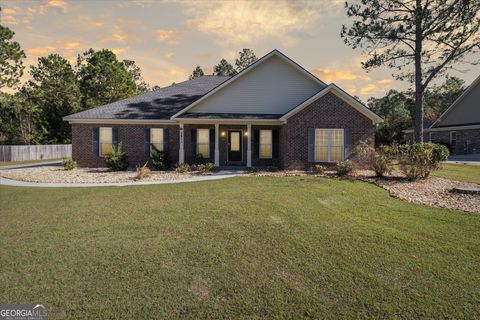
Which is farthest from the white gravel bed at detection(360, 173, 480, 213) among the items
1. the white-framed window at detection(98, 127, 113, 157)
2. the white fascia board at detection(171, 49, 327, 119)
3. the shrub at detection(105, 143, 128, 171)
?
the white-framed window at detection(98, 127, 113, 157)

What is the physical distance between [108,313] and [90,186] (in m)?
10.0

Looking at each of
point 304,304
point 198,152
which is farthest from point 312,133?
point 304,304

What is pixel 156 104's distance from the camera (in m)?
20.5

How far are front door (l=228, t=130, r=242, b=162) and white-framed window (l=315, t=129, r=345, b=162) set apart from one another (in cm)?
536

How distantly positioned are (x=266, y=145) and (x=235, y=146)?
213cm

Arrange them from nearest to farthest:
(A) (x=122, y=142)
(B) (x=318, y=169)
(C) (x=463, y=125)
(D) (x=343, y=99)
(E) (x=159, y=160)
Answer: (B) (x=318, y=169) < (D) (x=343, y=99) < (E) (x=159, y=160) < (A) (x=122, y=142) < (C) (x=463, y=125)

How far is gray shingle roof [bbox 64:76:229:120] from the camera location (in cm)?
1870

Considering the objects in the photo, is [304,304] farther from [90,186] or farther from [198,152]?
[198,152]

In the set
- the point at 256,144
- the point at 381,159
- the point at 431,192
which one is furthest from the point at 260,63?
the point at 431,192

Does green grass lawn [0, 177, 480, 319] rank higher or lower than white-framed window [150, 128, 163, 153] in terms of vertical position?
lower

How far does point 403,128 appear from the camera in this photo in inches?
1495

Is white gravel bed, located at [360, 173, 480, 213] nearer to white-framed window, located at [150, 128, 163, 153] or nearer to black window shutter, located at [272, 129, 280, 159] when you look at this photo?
black window shutter, located at [272, 129, 280, 159]

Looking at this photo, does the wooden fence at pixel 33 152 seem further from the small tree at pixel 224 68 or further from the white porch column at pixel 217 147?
the small tree at pixel 224 68

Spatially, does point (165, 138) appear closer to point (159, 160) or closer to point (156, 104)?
point (159, 160)
